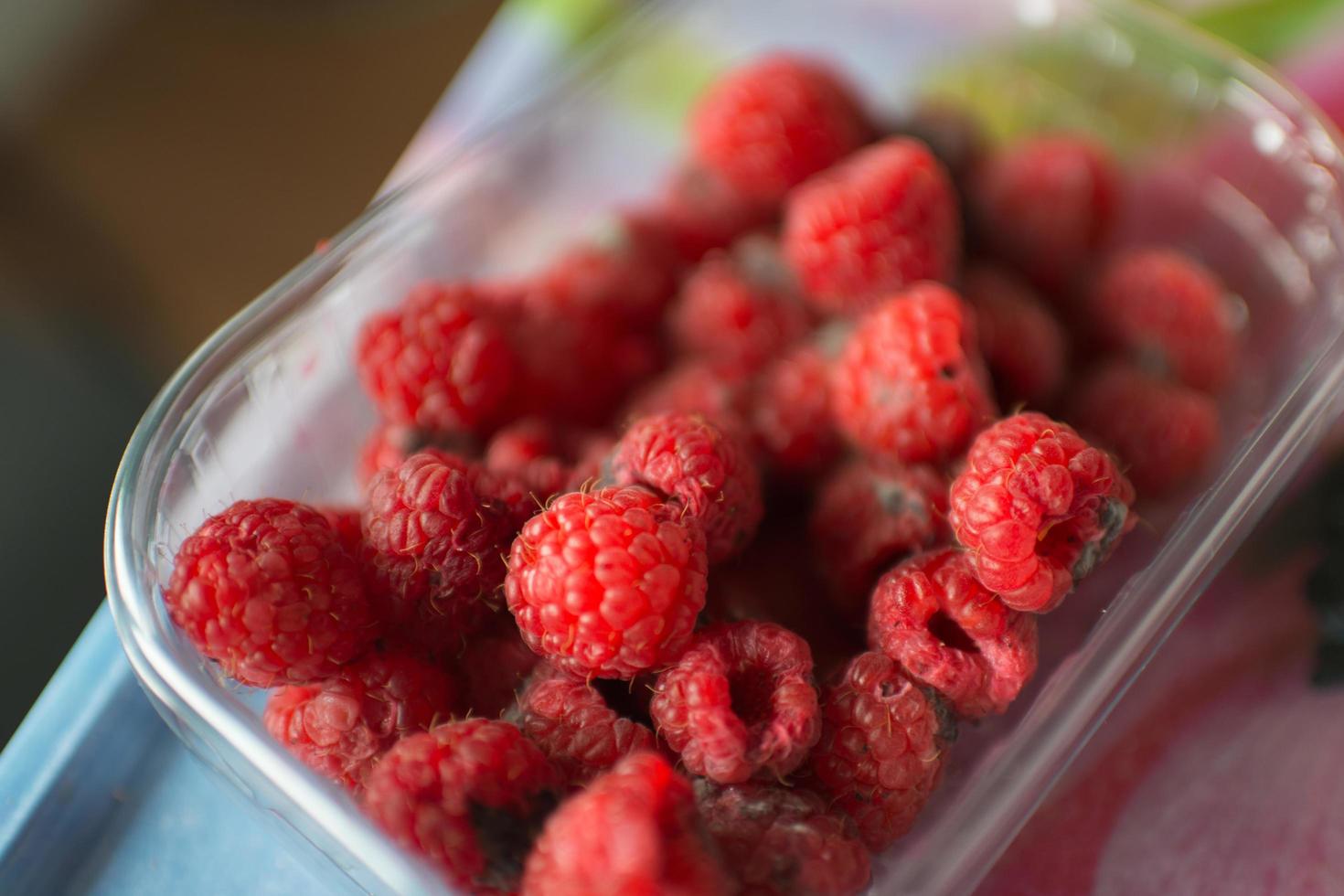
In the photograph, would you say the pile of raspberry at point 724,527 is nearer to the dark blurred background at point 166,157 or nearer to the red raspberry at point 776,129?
the red raspberry at point 776,129

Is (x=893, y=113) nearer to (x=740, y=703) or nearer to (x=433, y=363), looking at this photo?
(x=433, y=363)

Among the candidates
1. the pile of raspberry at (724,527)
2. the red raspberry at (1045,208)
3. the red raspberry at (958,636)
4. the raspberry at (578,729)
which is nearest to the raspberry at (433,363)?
the pile of raspberry at (724,527)

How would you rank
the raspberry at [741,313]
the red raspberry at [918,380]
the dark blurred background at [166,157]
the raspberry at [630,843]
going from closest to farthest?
the raspberry at [630,843] < the red raspberry at [918,380] < the raspberry at [741,313] < the dark blurred background at [166,157]

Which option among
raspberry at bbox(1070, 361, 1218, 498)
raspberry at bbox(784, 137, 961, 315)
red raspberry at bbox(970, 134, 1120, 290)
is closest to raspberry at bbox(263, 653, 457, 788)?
raspberry at bbox(784, 137, 961, 315)

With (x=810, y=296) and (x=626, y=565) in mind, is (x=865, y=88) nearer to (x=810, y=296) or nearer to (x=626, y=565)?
(x=810, y=296)

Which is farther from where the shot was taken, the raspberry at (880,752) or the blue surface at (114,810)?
the blue surface at (114,810)

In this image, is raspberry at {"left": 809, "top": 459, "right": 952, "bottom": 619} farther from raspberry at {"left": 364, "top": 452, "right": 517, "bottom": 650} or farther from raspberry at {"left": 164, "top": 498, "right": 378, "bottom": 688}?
raspberry at {"left": 164, "top": 498, "right": 378, "bottom": 688}

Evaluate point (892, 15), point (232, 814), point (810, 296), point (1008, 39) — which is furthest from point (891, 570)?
point (892, 15)
